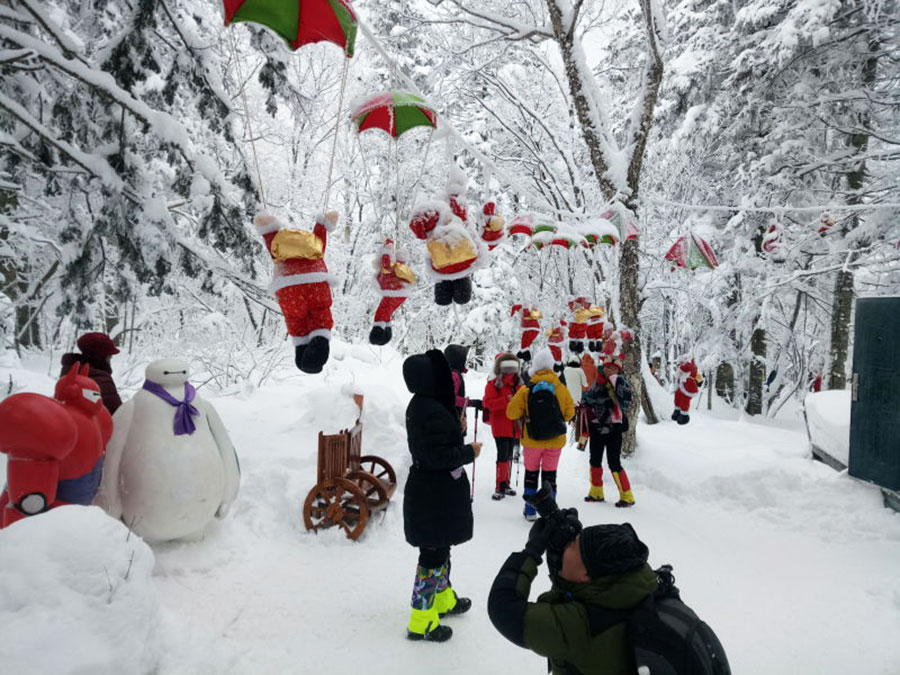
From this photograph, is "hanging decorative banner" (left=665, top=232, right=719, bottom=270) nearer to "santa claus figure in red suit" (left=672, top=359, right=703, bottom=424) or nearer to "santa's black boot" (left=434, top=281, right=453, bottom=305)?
"santa claus figure in red suit" (left=672, top=359, right=703, bottom=424)

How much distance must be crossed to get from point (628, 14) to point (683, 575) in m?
13.1

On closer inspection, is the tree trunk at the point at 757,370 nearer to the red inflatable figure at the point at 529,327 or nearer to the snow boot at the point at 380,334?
the red inflatable figure at the point at 529,327

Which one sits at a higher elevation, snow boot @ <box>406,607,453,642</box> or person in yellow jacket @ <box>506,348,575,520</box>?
person in yellow jacket @ <box>506,348,575,520</box>

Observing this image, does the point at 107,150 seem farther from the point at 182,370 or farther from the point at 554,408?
the point at 554,408

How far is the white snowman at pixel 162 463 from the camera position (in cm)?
387

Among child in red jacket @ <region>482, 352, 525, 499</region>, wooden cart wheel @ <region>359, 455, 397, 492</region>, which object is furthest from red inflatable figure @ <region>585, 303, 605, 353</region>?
wooden cart wheel @ <region>359, 455, 397, 492</region>

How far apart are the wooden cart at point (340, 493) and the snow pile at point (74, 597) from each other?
2138mm

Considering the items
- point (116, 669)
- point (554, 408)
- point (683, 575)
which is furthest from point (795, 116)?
point (116, 669)

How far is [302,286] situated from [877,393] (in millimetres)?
6051

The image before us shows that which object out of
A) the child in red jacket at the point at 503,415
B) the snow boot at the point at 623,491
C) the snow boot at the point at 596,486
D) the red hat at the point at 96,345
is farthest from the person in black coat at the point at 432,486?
the snow boot at the point at 623,491

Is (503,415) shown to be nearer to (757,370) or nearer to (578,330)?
(578,330)

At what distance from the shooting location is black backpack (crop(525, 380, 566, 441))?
5.70 metres

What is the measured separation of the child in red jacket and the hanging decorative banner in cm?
251

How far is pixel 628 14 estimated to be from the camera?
1266 centimetres
